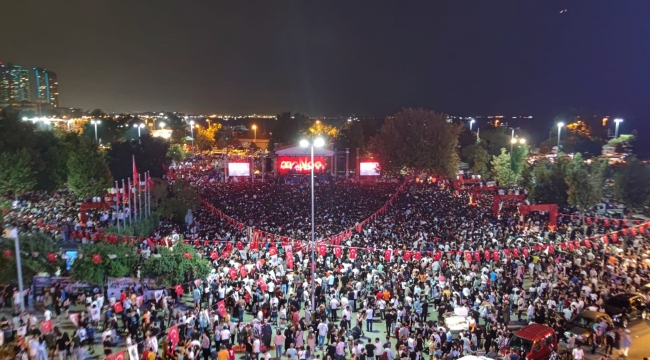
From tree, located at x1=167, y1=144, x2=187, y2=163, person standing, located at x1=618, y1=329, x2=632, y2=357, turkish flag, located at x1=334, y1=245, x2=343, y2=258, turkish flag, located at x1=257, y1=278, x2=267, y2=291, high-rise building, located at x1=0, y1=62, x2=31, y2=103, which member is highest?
high-rise building, located at x1=0, y1=62, x2=31, y2=103

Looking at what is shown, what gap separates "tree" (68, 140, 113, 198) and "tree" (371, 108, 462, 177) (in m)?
26.2

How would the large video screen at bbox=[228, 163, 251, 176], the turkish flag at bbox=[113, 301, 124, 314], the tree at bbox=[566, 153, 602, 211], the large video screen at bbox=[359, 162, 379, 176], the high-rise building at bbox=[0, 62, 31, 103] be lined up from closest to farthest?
the turkish flag at bbox=[113, 301, 124, 314], the tree at bbox=[566, 153, 602, 211], the large video screen at bbox=[228, 163, 251, 176], the large video screen at bbox=[359, 162, 379, 176], the high-rise building at bbox=[0, 62, 31, 103]

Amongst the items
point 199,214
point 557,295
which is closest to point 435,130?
point 199,214

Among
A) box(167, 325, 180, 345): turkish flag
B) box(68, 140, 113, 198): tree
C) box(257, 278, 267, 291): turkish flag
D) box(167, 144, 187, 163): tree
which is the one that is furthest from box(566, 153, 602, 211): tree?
box(167, 144, 187, 163): tree

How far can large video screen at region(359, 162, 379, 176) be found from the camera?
168 feet

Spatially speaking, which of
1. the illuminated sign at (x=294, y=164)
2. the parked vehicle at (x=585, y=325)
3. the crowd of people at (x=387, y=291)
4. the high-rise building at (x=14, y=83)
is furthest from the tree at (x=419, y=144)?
the high-rise building at (x=14, y=83)

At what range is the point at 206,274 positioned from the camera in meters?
17.4

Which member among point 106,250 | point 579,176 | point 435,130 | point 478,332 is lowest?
point 478,332

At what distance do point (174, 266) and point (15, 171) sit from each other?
19.7 meters

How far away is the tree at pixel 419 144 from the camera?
45.6 m

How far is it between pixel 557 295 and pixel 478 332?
204 inches

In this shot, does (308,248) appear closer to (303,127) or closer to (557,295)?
(557,295)

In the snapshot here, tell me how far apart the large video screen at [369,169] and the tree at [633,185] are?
75.2 ft

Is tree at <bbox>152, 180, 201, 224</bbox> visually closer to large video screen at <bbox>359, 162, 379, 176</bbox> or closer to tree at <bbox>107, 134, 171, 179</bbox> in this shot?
tree at <bbox>107, 134, 171, 179</bbox>
